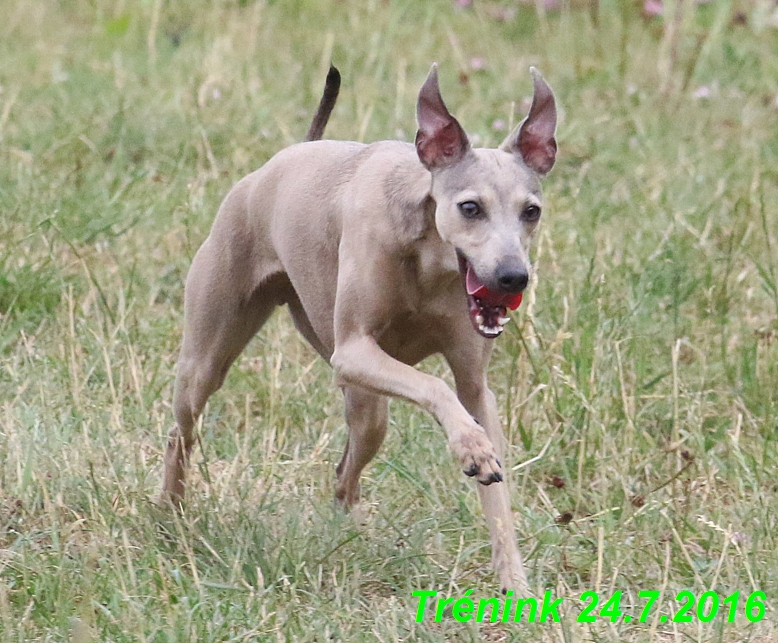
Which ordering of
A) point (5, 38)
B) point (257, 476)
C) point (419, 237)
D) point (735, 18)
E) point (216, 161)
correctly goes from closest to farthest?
1. point (419, 237)
2. point (257, 476)
3. point (216, 161)
4. point (5, 38)
5. point (735, 18)

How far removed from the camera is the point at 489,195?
3986 mm

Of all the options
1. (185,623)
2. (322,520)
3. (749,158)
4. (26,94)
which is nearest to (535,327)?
(322,520)

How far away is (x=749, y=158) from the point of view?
812 centimetres

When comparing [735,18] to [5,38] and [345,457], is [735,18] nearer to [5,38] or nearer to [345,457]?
[5,38]

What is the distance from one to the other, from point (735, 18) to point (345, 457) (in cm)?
644

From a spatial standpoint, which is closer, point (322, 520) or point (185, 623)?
point (185, 623)

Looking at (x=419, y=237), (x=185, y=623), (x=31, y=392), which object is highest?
(x=419, y=237)

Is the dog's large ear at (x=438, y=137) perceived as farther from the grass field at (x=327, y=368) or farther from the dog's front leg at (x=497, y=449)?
the grass field at (x=327, y=368)

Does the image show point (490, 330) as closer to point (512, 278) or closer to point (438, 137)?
point (512, 278)

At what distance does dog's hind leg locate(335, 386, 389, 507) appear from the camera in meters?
4.79

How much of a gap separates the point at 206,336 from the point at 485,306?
123cm

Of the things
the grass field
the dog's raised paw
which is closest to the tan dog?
the dog's raised paw

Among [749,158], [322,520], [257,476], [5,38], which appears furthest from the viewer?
[5,38]

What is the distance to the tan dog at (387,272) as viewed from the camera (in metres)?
3.97
